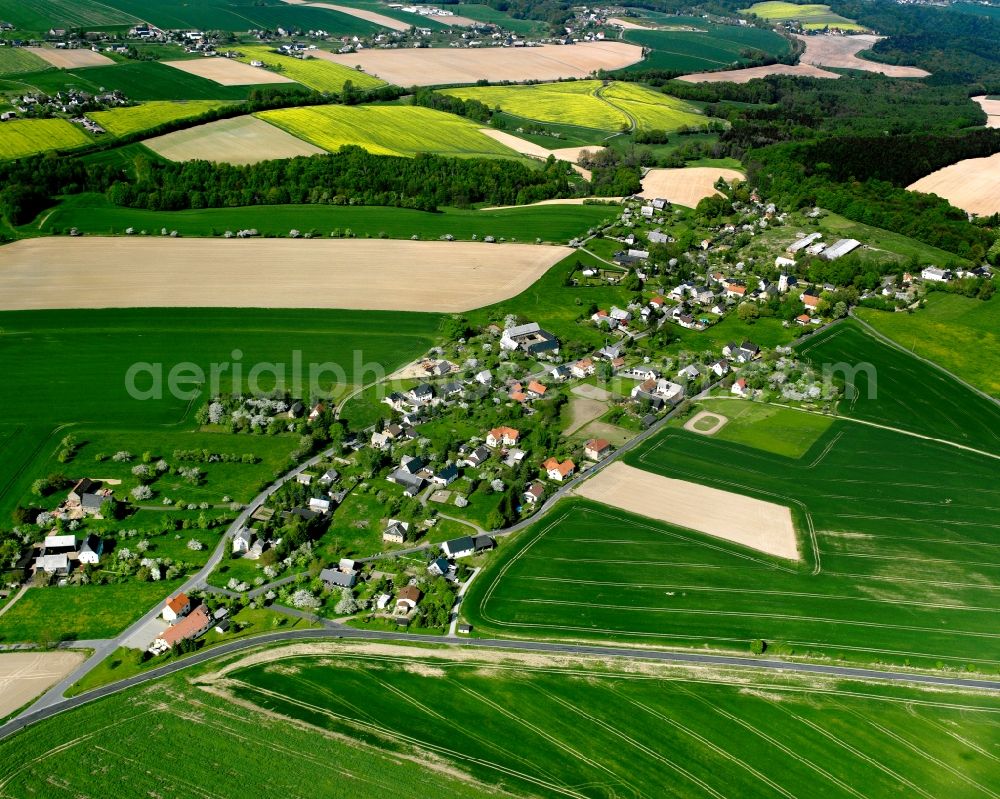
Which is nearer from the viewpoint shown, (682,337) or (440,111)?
(682,337)

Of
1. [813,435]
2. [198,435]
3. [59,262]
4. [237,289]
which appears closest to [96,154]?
[59,262]

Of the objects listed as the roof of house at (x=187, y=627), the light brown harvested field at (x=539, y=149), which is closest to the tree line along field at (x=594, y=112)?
the light brown harvested field at (x=539, y=149)

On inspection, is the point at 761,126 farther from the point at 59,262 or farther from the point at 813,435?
the point at 59,262

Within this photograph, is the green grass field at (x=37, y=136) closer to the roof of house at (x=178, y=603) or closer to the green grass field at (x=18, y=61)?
the green grass field at (x=18, y=61)

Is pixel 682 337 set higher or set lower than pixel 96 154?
lower

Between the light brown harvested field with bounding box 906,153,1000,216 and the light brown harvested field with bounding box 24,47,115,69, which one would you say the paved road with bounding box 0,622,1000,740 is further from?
the light brown harvested field with bounding box 24,47,115,69
